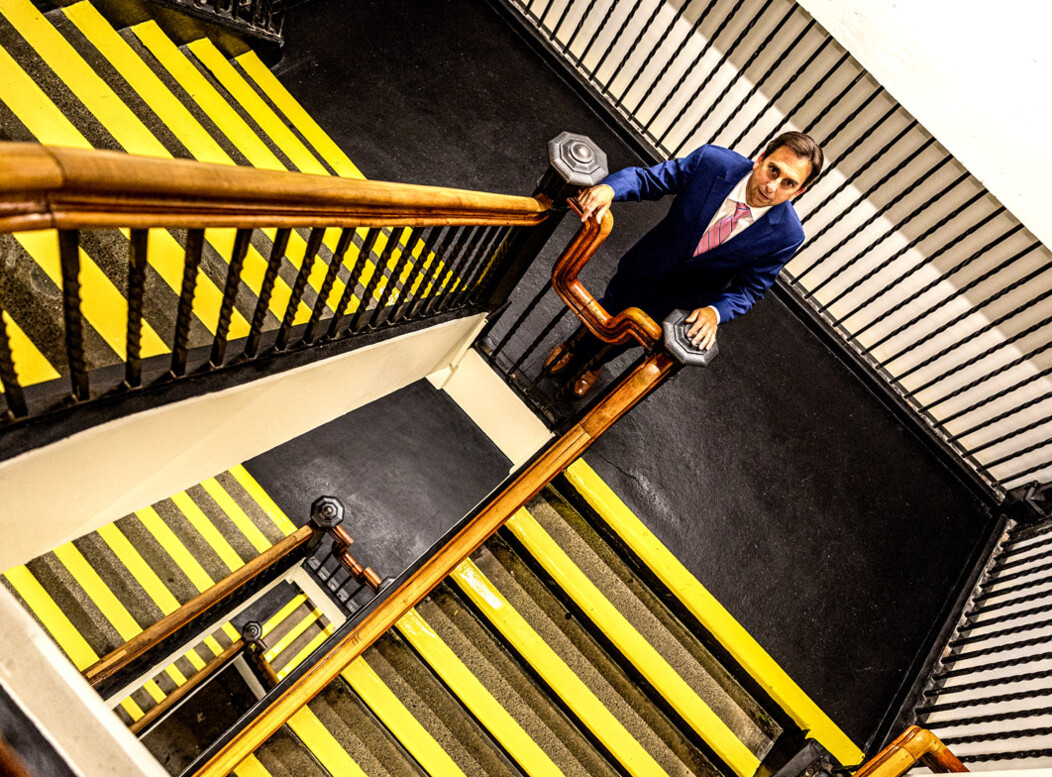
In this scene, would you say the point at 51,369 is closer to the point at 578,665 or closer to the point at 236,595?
the point at 236,595

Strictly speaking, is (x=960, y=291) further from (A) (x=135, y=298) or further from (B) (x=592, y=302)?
(A) (x=135, y=298)

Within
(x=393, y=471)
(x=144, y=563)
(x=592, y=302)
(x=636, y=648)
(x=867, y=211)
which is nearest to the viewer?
(x=592, y=302)

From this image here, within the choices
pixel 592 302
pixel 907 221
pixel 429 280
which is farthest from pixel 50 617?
pixel 907 221

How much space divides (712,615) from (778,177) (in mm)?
2150

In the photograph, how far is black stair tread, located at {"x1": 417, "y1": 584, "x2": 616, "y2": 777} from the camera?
304 cm

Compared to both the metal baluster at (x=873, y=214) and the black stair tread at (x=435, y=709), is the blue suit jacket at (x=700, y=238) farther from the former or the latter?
the black stair tread at (x=435, y=709)

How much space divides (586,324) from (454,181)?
1736 mm

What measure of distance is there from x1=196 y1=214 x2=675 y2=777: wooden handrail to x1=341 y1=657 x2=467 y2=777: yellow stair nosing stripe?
0.48 metres

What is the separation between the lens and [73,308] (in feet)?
3.96

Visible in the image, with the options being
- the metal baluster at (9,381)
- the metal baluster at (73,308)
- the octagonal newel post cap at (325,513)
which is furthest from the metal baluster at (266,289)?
the octagonal newel post cap at (325,513)

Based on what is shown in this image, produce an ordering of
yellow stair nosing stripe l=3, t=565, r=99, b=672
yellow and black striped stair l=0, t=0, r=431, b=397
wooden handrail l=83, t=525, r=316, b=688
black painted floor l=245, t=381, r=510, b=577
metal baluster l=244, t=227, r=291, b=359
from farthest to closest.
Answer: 1. black painted floor l=245, t=381, r=510, b=577
2. yellow stair nosing stripe l=3, t=565, r=99, b=672
3. wooden handrail l=83, t=525, r=316, b=688
4. yellow and black striped stair l=0, t=0, r=431, b=397
5. metal baluster l=244, t=227, r=291, b=359

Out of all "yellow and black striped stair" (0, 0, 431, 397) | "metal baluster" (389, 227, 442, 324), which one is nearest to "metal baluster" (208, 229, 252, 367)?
"yellow and black striped stair" (0, 0, 431, 397)

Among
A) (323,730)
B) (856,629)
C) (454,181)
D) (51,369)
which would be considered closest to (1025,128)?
(856,629)

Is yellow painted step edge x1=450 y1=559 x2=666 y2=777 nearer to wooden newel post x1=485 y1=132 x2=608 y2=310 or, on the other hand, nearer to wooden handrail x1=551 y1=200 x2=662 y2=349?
wooden handrail x1=551 y1=200 x2=662 y2=349
